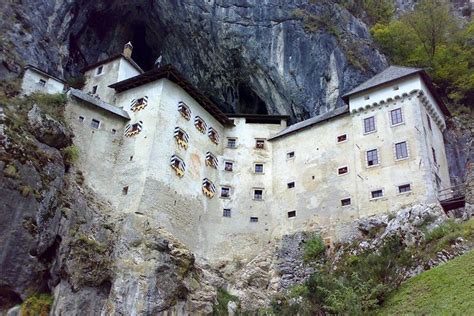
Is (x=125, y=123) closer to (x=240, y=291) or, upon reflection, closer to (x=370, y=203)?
(x=240, y=291)

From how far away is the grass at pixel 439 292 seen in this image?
18.1 m

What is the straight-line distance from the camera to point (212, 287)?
29.9m

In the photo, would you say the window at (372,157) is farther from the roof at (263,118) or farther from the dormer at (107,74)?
the dormer at (107,74)

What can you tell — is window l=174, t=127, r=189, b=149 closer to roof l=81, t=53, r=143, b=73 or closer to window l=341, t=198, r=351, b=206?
roof l=81, t=53, r=143, b=73

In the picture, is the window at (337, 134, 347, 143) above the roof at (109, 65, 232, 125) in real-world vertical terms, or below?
below

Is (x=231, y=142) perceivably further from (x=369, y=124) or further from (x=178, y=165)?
(x=369, y=124)

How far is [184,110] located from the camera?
35031 mm

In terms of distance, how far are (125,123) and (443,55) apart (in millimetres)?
26312

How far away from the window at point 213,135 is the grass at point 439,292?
61.7ft

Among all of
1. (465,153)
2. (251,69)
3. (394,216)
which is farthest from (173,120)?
(465,153)

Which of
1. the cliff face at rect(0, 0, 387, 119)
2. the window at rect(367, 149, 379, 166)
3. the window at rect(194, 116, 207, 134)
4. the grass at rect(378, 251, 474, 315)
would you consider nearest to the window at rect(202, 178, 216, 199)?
the window at rect(194, 116, 207, 134)

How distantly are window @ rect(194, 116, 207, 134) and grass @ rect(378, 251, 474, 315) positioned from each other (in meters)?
18.8

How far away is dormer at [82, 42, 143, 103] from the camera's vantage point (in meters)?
37.8

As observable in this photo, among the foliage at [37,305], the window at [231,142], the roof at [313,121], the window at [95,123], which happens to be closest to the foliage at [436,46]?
the roof at [313,121]
